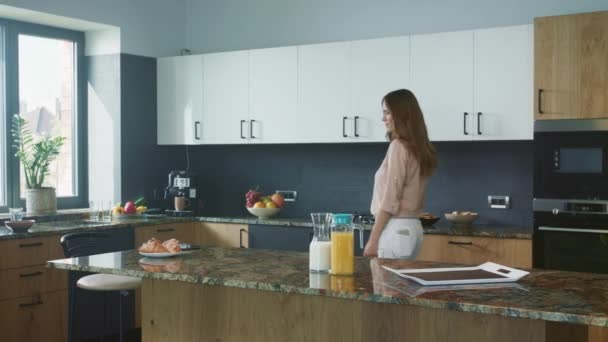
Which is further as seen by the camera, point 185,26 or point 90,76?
point 185,26

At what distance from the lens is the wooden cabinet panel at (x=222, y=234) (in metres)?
5.23

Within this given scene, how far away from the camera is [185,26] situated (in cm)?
614

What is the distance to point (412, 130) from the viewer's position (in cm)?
340

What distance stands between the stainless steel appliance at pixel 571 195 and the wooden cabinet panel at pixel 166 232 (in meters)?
2.47

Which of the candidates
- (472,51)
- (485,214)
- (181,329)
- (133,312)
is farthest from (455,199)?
(181,329)

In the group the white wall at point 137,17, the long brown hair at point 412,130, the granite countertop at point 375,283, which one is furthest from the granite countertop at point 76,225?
the long brown hair at point 412,130

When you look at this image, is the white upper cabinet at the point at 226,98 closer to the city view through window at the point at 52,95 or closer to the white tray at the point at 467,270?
the city view through window at the point at 52,95

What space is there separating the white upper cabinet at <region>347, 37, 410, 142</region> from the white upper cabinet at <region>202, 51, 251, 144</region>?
879 mm

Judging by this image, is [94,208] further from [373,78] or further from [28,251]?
[373,78]

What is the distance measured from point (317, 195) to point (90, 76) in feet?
6.49

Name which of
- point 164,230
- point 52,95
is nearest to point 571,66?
point 164,230

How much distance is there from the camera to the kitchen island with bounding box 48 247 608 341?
2070mm

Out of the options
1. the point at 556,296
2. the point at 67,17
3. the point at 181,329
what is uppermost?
the point at 67,17

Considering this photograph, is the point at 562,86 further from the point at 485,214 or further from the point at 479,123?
the point at 485,214
